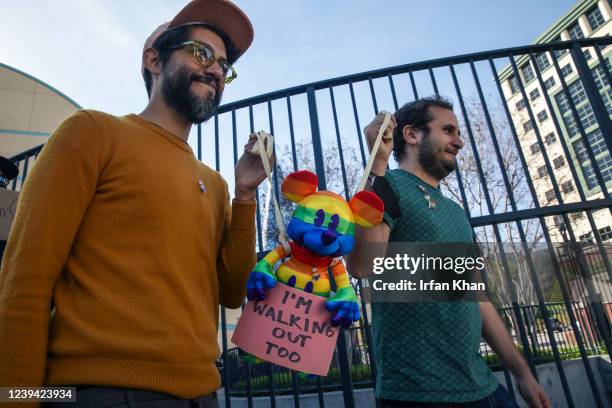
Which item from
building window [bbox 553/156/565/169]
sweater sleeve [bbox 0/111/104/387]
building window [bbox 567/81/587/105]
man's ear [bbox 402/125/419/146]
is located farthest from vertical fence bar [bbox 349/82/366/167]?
building window [bbox 567/81/587/105]

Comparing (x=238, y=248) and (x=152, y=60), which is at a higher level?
(x=152, y=60)

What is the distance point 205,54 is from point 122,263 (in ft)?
2.91

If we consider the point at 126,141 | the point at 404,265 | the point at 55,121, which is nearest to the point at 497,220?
the point at 404,265

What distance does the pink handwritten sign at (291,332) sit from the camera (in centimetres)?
105

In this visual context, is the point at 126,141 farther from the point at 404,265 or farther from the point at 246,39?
the point at 404,265

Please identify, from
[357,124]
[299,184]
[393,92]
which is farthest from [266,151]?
[393,92]

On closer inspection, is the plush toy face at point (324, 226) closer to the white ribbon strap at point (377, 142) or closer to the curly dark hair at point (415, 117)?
the white ribbon strap at point (377, 142)

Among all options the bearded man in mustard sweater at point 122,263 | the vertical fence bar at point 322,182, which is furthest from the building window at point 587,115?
the bearded man in mustard sweater at point 122,263

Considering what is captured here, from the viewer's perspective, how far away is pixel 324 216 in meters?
1.13

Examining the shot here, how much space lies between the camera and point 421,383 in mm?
1284

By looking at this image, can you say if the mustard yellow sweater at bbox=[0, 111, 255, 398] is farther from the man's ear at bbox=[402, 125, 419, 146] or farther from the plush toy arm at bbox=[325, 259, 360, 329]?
the man's ear at bbox=[402, 125, 419, 146]

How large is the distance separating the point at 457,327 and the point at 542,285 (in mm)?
1346

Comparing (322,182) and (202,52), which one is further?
(322,182)

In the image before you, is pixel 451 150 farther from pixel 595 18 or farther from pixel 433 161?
pixel 595 18
